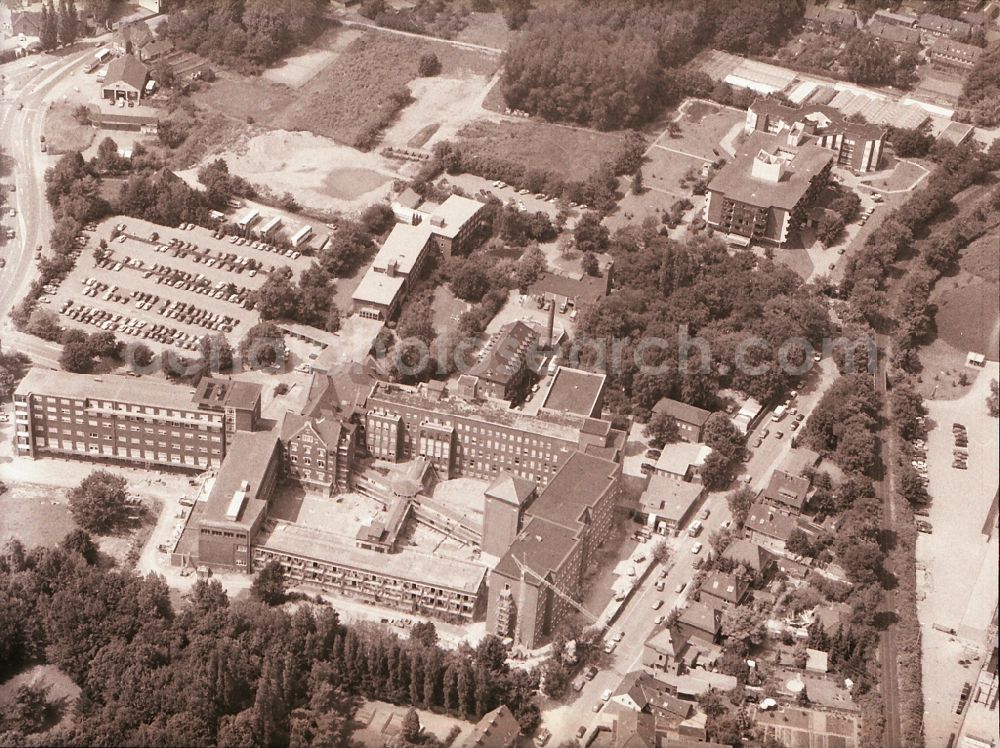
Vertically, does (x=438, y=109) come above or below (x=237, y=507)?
below

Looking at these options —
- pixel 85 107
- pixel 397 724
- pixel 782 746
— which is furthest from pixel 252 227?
pixel 782 746

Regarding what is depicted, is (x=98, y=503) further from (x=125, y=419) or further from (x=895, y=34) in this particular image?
(x=895, y=34)

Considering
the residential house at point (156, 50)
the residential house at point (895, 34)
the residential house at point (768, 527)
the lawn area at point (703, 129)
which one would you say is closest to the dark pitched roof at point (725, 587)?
the residential house at point (768, 527)

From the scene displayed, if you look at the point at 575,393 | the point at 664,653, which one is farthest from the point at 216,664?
the point at 575,393

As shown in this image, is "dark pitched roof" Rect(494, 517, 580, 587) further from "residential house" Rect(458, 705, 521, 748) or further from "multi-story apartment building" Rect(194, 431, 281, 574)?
"multi-story apartment building" Rect(194, 431, 281, 574)

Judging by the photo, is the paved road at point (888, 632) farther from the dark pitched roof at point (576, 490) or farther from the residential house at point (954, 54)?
the residential house at point (954, 54)

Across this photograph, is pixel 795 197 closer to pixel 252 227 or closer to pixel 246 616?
pixel 252 227
